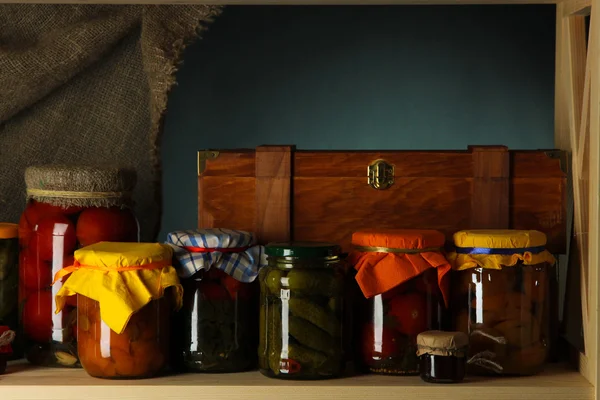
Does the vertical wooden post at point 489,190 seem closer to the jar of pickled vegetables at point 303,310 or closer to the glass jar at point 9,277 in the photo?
the jar of pickled vegetables at point 303,310

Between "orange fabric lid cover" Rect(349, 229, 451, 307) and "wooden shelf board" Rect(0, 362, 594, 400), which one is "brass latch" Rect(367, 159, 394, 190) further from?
"wooden shelf board" Rect(0, 362, 594, 400)

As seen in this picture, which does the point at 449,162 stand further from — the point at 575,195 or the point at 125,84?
the point at 125,84

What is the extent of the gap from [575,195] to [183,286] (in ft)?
1.49

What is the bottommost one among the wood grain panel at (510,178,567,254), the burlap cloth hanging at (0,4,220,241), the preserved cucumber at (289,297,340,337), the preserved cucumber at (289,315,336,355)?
the preserved cucumber at (289,315,336,355)

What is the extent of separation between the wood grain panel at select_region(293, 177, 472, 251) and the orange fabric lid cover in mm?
93

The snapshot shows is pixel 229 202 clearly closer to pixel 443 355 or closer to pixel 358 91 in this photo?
pixel 443 355

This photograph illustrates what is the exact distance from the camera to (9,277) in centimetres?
110

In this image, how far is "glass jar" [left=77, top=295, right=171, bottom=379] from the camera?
38.3 inches

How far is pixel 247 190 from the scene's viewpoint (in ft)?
3.69

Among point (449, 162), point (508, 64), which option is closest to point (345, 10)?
point (508, 64)

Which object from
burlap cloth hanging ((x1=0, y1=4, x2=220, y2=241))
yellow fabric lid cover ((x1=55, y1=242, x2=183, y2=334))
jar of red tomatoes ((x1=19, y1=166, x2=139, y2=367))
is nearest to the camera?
yellow fabric lid cover ((x1=55, y1=242, x2=183, y2=334))

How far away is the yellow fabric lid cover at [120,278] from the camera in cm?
95

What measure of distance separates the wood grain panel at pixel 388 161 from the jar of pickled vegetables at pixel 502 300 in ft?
0.40

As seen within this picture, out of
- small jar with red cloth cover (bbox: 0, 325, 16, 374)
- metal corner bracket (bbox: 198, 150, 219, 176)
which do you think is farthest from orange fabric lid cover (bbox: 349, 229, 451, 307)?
small jar with red cloth cover (bbox: 0, 325, 16, 374)
